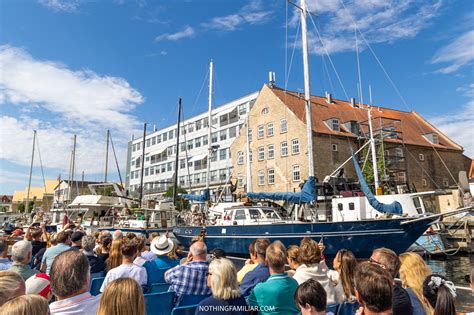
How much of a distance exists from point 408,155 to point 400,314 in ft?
130

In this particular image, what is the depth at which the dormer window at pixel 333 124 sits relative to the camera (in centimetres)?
3634

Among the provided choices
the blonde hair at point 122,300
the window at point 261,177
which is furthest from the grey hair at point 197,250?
the window at point 261,177

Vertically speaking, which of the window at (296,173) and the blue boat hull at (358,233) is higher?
the window at (296,173)

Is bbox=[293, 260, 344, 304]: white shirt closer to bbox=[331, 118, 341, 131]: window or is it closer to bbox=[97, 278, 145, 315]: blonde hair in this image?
bbox=[97, 278, 145, 315]: blonde hair

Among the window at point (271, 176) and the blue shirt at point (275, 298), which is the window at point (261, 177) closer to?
the window at point (271, 176)

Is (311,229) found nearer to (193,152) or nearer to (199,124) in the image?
(199,124)

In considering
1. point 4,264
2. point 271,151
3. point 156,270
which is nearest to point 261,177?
point 271,151

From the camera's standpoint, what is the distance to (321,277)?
4586mm

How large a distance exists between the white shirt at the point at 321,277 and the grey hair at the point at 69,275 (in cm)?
267

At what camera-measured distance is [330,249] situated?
1593 centimetres

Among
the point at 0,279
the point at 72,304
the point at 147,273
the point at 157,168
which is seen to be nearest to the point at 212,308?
the point at 72,304

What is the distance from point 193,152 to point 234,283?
184 feet

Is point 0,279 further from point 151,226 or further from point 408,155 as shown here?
point 408,155

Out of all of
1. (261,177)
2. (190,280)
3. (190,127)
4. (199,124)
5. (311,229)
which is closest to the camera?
(190,280)
